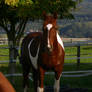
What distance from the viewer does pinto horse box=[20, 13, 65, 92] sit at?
566cm

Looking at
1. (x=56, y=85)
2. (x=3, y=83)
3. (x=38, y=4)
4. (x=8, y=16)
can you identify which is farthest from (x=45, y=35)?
(x=8, y=16)

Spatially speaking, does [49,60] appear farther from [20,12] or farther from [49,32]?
[20,12]

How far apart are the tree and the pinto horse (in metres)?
3.63

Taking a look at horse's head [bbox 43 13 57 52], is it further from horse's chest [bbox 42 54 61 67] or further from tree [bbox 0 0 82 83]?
tree [bbox 0 0 82 83]

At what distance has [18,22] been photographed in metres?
13.2

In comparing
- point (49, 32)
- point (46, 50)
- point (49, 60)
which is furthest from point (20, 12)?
point (49, 32)

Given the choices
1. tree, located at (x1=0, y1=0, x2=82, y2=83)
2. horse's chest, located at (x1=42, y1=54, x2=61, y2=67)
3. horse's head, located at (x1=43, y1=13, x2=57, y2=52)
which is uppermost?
horse's head, located at (x1=43, y1=13, x2=57, y2=52)

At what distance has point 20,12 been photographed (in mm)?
11156

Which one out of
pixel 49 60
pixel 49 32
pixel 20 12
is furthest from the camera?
pixel 20 12

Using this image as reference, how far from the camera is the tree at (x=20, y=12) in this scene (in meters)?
11.3

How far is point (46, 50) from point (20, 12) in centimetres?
554

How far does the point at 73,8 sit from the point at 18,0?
279 cm

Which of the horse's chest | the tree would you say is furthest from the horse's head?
the tree

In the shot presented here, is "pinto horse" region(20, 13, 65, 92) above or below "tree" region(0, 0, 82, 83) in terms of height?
above
